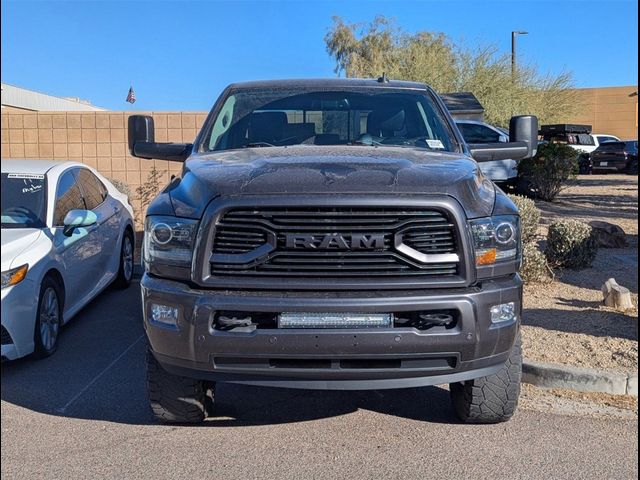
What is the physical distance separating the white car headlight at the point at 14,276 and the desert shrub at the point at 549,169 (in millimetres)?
11793

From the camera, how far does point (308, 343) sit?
3240 millimetres

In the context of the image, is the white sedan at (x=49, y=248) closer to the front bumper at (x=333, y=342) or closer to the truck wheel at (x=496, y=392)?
the front bumper at (x=333, y=342)

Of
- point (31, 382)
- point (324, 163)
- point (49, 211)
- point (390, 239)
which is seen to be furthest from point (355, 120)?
point (31, 382)

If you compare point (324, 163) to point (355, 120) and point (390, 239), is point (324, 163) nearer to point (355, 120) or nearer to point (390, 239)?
point (390, 239)

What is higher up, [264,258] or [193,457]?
[264,258]

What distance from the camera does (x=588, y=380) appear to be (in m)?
4.57

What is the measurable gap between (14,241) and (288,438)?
8.69 feet

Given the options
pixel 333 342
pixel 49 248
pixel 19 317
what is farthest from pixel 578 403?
pixel 49 248

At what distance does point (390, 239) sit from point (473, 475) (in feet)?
4.32

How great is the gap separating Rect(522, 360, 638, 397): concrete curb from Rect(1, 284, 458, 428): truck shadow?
2.49 feet

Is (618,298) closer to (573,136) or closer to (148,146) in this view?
(148,146)

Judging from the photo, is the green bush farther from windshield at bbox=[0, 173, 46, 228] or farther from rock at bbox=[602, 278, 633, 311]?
windshield at bbox=[0, 173, 46, 228]

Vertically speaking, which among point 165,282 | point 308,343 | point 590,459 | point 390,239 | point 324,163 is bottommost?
point 590,459

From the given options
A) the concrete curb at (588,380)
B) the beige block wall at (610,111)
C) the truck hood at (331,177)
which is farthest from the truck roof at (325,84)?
the beige block wall at (610,111)
